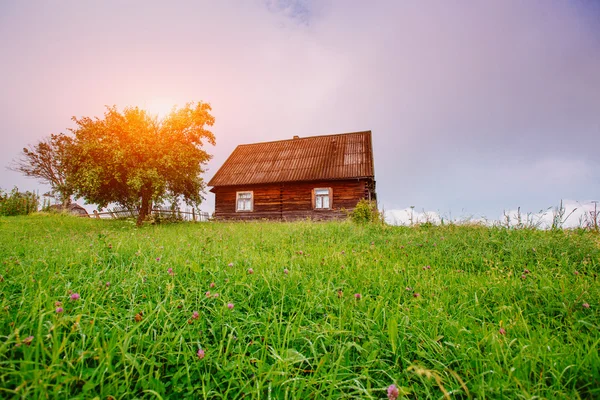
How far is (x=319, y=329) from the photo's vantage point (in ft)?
6.79

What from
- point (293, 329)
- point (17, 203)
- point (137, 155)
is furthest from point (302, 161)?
point (17, 203)

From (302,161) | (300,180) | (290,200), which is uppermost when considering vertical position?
(302,161)

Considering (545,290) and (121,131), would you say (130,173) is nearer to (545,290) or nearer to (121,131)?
(121,131)

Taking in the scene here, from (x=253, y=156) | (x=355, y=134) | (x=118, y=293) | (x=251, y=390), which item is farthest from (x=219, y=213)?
(x=251, y=390)

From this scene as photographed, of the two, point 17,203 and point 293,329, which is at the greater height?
point 17,203

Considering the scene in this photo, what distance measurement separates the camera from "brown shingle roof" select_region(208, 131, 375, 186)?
17453mm

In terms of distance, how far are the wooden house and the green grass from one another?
1224 cm

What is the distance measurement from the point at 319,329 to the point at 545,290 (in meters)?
2.98

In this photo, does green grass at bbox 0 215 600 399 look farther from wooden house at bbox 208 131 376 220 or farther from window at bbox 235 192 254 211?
window at bbox 235 192 254 211

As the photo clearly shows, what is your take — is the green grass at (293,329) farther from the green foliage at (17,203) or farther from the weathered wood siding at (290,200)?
the green foliage at (17,203)

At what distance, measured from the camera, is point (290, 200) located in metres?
18.1

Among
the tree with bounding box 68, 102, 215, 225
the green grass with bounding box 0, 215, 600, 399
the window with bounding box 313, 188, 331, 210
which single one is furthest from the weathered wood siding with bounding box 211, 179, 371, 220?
the green grass with bounding box 0, 215, 600, 399

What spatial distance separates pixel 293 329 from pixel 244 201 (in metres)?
17.6

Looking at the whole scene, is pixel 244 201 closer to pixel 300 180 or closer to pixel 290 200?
pixel 290 200
